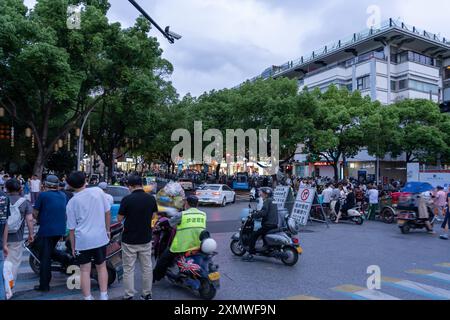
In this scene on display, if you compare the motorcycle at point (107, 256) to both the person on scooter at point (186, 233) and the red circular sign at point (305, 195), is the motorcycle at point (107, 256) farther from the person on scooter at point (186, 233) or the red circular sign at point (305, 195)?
the red circular sign at point (305, 195)

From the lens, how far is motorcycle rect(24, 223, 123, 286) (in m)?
6.13

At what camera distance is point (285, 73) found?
54.1 m

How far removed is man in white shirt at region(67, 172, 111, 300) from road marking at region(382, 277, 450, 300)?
4782 mm

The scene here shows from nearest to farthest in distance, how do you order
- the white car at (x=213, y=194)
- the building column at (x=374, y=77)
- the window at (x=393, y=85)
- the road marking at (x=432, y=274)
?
the road marking at (x=432, y=274)
the white car at (x=213, y=194)
the building column at (x=374, y=77)
the window at (x=393, y=85)

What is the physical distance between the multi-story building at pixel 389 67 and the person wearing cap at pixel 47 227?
38.8 metres

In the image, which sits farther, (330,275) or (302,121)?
(302,121)

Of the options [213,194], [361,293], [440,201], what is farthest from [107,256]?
[213,194]

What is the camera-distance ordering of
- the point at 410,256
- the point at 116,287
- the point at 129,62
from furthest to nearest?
the point at 129,62 < the point at 410,256 < the point at 116,287

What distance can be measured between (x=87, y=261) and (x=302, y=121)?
23.9 m

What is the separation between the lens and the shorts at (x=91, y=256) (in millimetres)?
4859

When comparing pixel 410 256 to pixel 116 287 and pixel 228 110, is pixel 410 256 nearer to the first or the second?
pixel 116 287

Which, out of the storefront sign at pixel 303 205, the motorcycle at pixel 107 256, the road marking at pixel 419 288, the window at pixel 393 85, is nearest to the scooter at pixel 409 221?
the storefront sign at pixel 303 205

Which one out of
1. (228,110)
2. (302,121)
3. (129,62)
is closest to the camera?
(129,62)

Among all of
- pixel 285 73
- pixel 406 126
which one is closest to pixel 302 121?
pixel 406 126
